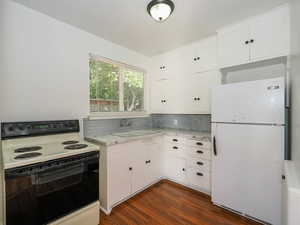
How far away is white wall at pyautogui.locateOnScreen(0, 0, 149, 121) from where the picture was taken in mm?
1535

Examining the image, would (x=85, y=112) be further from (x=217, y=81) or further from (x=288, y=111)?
(x=288, y=111)

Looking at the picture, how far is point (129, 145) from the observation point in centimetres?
210

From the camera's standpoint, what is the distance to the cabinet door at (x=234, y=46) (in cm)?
192

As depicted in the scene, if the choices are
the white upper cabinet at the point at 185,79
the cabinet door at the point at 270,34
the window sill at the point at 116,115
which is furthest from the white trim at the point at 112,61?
the cabinet door at the point at 270,34

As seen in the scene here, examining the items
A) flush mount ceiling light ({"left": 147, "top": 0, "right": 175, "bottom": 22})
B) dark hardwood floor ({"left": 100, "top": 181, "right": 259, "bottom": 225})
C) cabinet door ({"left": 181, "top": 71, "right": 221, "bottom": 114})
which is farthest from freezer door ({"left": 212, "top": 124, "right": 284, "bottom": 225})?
flush mount ceiling light ({"left": 147, "top": 0, "right": 175, "bottom": 22})

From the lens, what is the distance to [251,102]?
171 cm

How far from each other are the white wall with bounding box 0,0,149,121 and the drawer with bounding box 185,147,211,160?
68.5 inches

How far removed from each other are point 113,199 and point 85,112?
4.12 feet

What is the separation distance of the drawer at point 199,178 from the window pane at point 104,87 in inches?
66.1

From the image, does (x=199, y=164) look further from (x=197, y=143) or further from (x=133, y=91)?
(x=133, y=91)

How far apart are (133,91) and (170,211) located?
2.15 meters

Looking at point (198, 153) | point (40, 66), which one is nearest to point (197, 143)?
point (198, 153)

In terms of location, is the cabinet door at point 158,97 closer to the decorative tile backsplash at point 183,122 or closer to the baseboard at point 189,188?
the decorative tile backsplash at point 183,122

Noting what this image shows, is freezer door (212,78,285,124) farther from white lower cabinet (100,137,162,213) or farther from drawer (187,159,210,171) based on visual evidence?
Result: white lower cabinet (100,137,162,213)
